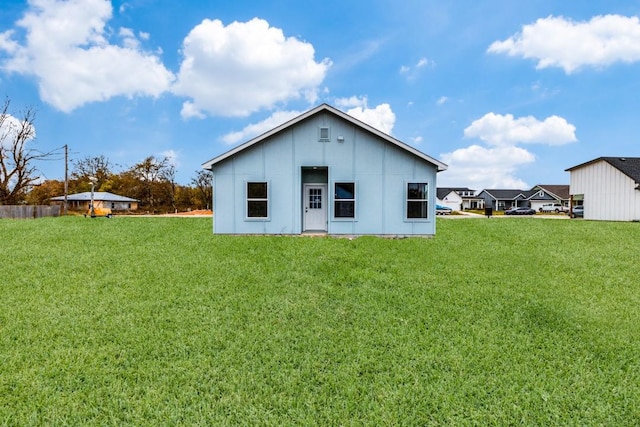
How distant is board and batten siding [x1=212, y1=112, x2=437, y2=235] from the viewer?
12.0 m

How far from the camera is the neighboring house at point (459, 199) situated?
62.2m

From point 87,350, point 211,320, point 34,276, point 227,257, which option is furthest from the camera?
point 227,257

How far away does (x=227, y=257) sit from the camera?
9.13 meters

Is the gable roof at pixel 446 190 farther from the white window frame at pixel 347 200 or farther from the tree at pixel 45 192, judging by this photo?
the tree at pixel 45 192

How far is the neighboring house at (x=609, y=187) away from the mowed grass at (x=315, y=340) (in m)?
17.9

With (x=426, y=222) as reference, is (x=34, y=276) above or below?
below

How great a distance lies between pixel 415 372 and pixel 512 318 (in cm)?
263

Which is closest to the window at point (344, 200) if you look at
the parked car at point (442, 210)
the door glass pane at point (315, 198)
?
the door glass pane at point (315, 198)

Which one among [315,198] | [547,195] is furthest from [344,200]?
[547,195]

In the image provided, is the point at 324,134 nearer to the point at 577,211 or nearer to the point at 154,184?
the point at 577,211

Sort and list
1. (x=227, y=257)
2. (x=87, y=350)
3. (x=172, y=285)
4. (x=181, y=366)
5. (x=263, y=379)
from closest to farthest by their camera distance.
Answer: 1. (x=263, y=379)
2. (x=181, y=366)
3. (x=87, y=350)
4. (x=172, y=285)
5. (x=227, y=257)

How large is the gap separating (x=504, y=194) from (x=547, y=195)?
669 cm

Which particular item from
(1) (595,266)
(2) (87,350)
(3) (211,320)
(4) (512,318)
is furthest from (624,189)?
(2) (87,350)

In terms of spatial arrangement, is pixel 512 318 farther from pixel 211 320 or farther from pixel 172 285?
pixel 172 285
